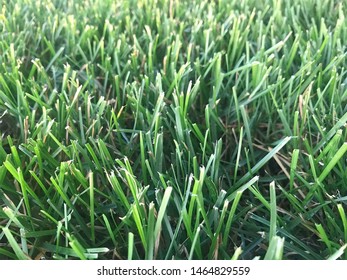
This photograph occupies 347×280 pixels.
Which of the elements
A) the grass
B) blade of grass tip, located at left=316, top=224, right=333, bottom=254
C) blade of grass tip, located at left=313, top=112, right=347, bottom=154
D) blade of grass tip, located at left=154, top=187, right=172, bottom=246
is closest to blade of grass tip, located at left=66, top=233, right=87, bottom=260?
the grass

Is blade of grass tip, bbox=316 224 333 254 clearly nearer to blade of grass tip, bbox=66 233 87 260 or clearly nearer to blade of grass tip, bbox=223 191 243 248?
blade of grass tip, bbox=223 191 243 248

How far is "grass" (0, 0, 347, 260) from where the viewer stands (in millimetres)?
717

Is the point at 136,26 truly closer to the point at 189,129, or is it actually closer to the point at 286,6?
the point at 286,6

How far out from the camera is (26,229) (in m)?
0.72

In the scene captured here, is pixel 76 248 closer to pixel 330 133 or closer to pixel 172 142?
pixel 172 142

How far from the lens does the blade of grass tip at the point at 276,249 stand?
23.2 inches

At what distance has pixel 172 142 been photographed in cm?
91

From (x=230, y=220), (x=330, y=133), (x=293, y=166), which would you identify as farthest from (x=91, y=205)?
(x=330, y=133)

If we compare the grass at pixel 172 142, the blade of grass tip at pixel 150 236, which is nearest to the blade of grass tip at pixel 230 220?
the grass at pixel 172 142

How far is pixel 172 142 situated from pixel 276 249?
361 millimetres

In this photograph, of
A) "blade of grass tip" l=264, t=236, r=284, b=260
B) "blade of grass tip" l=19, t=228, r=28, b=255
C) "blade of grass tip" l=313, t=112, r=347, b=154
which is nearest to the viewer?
"blade of grass tip" l=264, t=236, r=284, b=260

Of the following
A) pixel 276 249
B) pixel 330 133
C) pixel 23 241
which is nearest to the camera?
pixel 276 249
